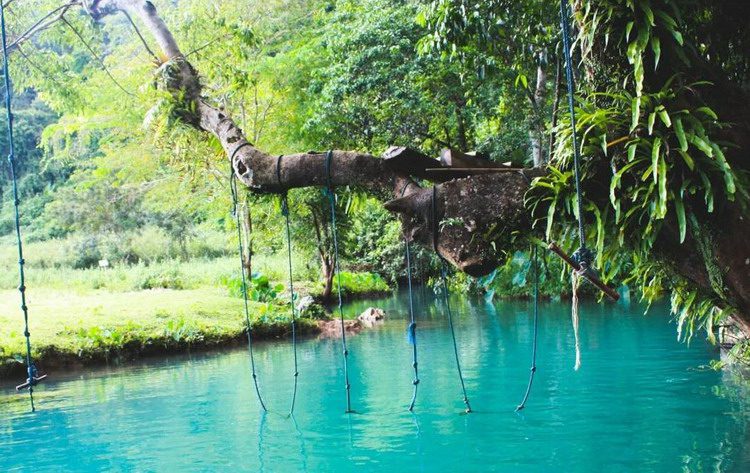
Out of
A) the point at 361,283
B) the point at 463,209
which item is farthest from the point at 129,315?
the point at 361,283

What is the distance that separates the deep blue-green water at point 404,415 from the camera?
5.52 metres

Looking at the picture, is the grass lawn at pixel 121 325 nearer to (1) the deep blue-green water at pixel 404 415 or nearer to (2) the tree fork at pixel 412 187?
(1) the deep blue-green water at pixel 404 415

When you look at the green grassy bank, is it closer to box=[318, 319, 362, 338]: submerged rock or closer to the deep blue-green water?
box=[318, 319, 362, 338]: submerged rock

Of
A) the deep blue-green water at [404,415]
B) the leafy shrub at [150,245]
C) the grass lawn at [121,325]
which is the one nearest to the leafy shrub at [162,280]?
the grass lawn at [121,325]

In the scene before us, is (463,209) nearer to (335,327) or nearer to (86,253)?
(335,327)

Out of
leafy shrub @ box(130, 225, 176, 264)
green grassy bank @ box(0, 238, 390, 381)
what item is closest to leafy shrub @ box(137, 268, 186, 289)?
green grassy bank @ box(0, 238, 390, 381)

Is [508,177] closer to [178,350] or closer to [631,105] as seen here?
[631,105]

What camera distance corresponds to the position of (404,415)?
6.82m

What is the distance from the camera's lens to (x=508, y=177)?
12.8 feet

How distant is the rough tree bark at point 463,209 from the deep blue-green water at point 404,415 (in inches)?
78.0

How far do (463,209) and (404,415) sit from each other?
3.45m

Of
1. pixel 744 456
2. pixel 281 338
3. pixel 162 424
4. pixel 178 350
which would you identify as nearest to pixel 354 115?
pixel 281 338

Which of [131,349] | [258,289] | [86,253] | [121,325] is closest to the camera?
[131,349]

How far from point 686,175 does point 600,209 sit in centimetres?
48
